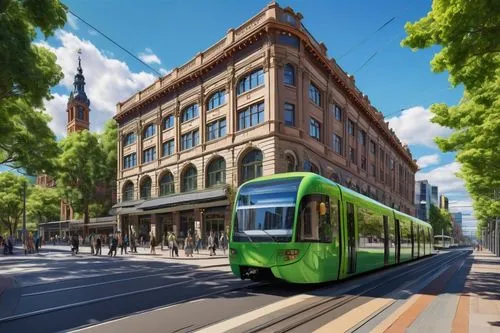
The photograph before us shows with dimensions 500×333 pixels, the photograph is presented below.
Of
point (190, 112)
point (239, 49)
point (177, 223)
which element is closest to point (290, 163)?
point (239, 49)

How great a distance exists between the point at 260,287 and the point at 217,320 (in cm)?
447

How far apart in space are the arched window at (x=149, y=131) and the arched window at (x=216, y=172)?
39.3 ft

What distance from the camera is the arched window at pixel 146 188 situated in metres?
48.1

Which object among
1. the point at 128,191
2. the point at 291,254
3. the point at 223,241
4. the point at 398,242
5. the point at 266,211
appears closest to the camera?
the point at 291,254

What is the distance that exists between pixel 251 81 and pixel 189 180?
11.6 meters

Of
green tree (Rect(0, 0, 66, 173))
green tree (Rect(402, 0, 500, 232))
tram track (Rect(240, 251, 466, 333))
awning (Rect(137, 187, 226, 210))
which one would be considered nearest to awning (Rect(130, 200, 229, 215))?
awning (Rect(137, 187, 226, 210))

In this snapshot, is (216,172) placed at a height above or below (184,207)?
above

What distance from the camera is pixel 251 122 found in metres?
35.0

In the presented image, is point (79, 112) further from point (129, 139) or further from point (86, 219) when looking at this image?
point (129, 139)

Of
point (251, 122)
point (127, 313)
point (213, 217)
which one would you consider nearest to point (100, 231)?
point (213, 217)

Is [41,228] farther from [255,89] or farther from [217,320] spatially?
[217,320]

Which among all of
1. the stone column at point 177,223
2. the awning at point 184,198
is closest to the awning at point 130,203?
the awning at point 184,198

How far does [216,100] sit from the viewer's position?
128ft

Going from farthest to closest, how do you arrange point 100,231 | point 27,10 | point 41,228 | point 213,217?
point 41,228 < point 100,231 < point 213,217 < point 27,10
